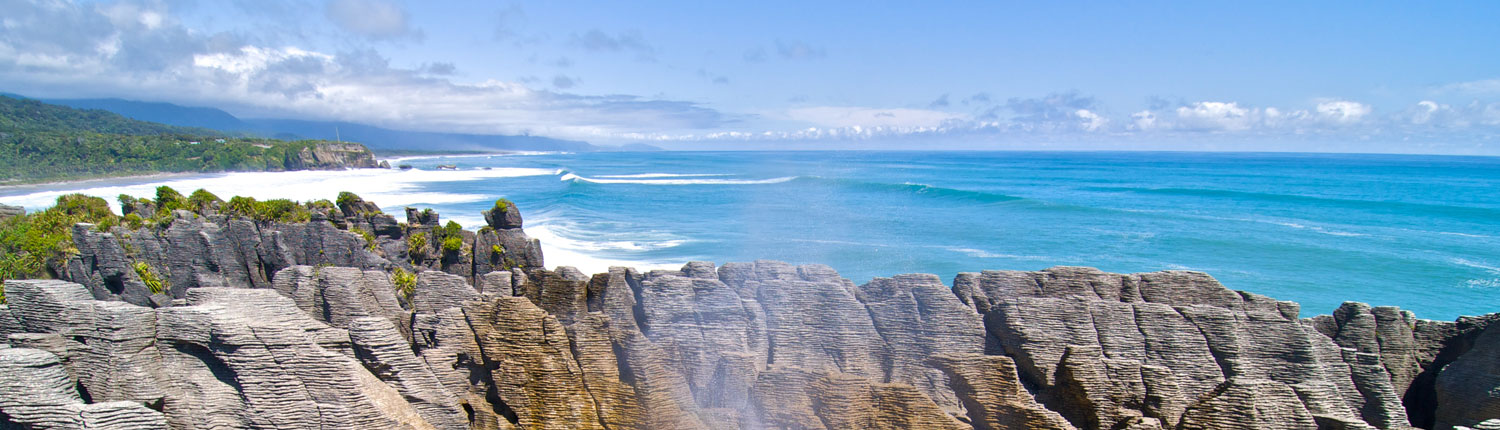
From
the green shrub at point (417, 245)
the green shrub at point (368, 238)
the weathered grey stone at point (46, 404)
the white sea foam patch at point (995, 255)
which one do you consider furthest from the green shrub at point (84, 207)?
the white sea foam patch at point (995, 255)

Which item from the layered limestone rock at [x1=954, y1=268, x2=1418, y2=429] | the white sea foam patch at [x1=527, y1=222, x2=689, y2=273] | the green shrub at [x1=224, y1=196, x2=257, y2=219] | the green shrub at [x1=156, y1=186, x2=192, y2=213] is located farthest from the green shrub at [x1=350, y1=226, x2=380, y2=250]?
the layered limestone rock at [x1=954, y1=268, x2=1418, y2=429]

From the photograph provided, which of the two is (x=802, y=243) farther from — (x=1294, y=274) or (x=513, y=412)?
(x=513, y=412)

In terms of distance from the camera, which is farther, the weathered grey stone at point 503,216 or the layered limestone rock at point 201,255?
the weathered grey stone at point 503,216

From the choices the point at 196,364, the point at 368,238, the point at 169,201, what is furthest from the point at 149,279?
the point at 169,201

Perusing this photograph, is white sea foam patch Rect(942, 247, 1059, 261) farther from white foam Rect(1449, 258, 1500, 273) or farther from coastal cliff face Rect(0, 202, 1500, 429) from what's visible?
coastal cliff face Rect(0, 202, 1500, 429)

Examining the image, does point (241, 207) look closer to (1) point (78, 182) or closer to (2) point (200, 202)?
(2) point (200, 202)

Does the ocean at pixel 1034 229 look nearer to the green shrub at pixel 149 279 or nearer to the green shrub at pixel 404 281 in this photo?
the green shrub at pixel 404 281
